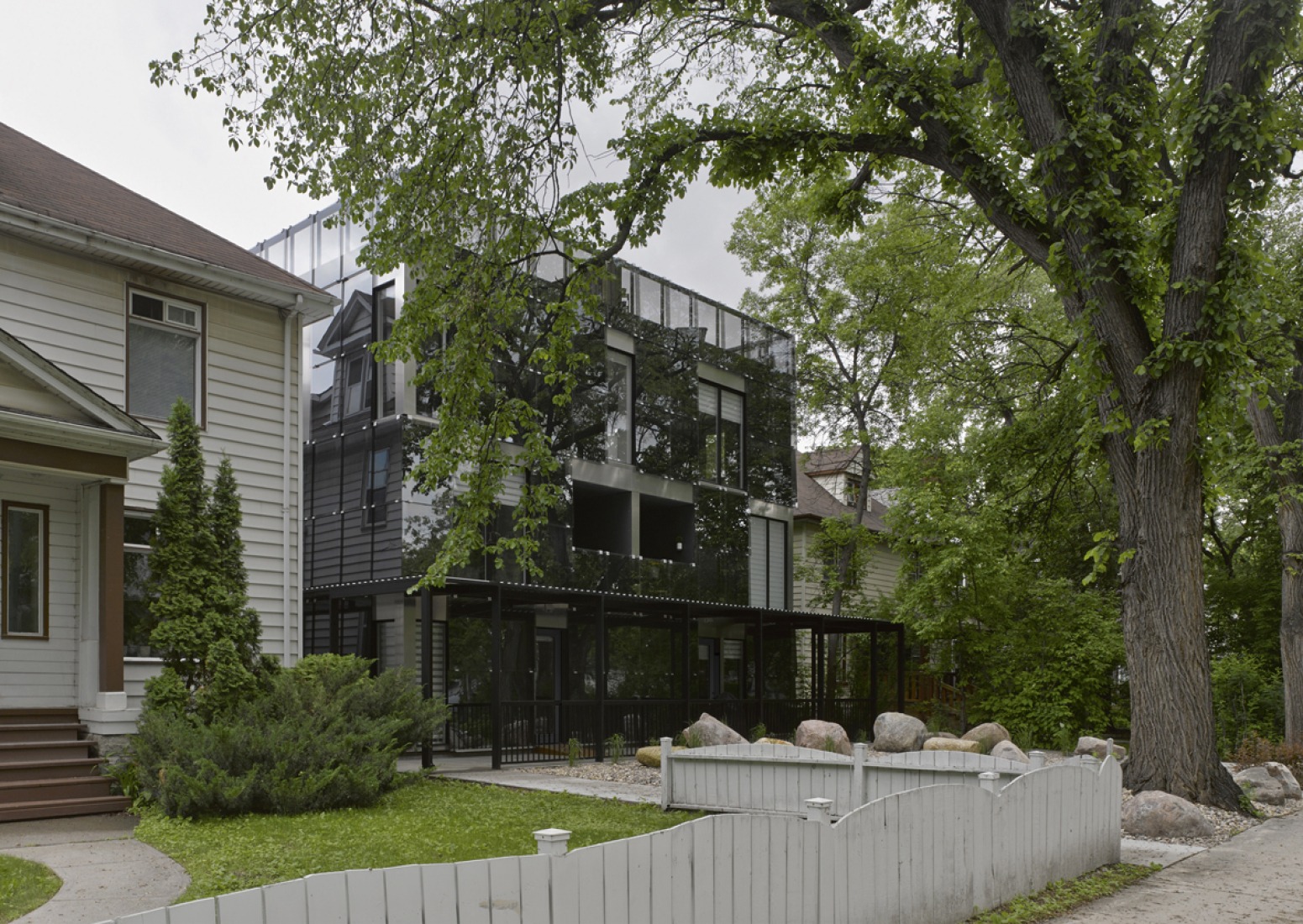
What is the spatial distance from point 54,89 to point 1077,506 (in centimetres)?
2538

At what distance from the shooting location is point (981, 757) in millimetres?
11773

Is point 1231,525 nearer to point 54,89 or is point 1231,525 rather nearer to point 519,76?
point 519,76

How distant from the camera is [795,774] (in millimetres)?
12273

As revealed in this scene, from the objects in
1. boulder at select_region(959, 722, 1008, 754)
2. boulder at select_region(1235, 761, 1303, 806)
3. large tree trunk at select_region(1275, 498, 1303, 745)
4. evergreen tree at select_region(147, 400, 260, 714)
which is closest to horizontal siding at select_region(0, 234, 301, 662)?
evergreen tree at select_region(147, 400, 260, 714)

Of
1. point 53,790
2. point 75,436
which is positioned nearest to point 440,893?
point 53,790

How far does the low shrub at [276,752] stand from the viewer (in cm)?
1080

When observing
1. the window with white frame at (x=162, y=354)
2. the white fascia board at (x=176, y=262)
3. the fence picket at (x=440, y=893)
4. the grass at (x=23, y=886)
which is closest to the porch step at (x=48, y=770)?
the grass at (x=23, y=886)

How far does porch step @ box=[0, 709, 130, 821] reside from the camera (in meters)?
11.3

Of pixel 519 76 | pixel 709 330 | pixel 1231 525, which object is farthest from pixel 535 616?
pixel 1231 525

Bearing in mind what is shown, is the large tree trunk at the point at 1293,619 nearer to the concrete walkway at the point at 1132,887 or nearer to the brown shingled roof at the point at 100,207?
the concrete walkway at the point at 1132,887

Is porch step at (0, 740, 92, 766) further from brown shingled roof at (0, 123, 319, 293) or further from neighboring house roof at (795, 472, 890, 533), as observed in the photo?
neighboring house roof at (795, 472, 890, 533)

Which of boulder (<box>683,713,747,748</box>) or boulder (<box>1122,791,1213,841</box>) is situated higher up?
boulder (<box>1122,791,1213,841</box>)

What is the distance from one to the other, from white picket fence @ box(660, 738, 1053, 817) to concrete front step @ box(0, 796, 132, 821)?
5716 millimetres

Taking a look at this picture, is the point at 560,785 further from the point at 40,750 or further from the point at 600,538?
the point at 600,538
